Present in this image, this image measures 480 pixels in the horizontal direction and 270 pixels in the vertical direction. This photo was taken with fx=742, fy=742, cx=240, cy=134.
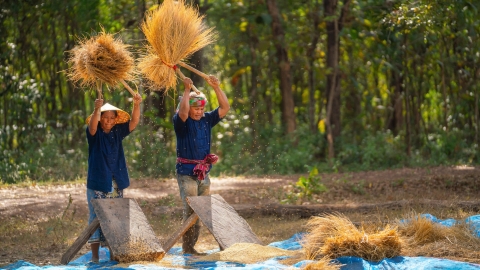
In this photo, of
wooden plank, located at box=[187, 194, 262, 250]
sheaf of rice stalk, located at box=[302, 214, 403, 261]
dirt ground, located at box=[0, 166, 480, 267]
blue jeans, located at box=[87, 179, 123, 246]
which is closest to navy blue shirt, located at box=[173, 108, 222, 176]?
wooden plank, located at box=[187, 194, 262, 250]

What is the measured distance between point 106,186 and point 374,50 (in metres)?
8.62

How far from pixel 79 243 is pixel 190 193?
3.25ft

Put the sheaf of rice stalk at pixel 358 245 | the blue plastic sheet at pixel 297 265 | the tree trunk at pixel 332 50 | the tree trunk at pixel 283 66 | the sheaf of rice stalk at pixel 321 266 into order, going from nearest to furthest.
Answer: the sheaf of rice stalk at pixel 321 266
the blue plastic sheet at pixel 297 265
the sheaf of rice stalk at pixel 358 245
the tree trunk at pixel 332 50
the tree trunk at pixel 283 66

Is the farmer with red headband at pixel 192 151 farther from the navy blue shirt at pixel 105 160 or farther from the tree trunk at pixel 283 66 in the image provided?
the tree trunk at pixel 283 66

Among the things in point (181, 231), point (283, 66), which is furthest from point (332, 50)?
point (181, 231)

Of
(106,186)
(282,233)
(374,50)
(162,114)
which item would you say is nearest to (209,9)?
(162,114)

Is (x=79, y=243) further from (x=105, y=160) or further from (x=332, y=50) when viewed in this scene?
(x=332, y=50)

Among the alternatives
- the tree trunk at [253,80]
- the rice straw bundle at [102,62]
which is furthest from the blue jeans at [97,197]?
the tree trunk at [253,80]

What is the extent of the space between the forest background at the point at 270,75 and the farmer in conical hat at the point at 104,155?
5499 millimetres

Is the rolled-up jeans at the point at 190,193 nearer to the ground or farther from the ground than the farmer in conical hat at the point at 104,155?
nearer to the ground

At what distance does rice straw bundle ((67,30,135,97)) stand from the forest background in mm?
5482

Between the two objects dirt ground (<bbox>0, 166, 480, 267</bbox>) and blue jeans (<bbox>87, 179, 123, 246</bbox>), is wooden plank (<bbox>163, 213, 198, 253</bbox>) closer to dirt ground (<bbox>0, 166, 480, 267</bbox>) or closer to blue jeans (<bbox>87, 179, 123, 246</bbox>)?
blue jeans (<bbox>87, 179, 123, 246</bbox>)

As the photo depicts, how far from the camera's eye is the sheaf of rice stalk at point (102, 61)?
19.4 feet

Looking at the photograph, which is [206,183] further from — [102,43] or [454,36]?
[454,36]
